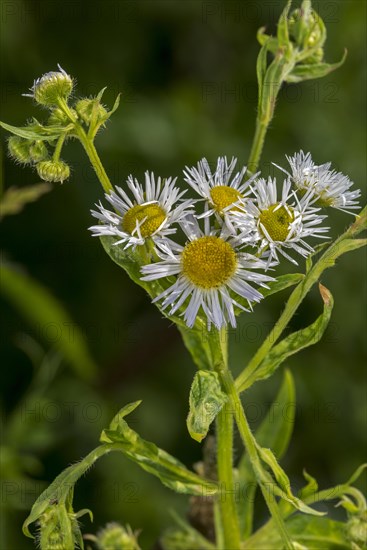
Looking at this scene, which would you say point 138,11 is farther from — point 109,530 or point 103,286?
point 109,530

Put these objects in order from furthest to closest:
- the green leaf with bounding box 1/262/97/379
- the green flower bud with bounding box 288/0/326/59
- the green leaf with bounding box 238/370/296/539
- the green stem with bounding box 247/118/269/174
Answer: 1. the green leaf with bounding box 1/262/97/379
2. the green leaf with bounding box 238/370/296/539
3. the green flower bud with bounding box 288/0/326/59
4. the green stem with bounding box 247/118/269/174

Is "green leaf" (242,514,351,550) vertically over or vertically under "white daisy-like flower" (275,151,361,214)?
under

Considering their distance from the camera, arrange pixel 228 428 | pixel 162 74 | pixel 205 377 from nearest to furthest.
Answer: pixel 205 377, pixel 228 428, pixel 162 74

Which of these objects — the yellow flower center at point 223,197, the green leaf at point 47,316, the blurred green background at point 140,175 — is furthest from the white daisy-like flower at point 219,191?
the blurred green background at point 140,175

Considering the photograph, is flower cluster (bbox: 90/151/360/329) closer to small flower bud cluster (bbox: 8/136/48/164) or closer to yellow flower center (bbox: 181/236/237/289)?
yellow flower center (bbox: 181/236/237/289)

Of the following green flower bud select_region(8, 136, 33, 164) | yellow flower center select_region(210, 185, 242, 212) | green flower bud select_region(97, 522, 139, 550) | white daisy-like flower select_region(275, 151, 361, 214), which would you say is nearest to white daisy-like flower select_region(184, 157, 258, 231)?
yellow flower center select_region(210, 185, 242, 212)

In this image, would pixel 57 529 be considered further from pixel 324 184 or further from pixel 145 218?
pixel 324 184

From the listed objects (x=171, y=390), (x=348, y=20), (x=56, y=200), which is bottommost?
(x=171, y=390)

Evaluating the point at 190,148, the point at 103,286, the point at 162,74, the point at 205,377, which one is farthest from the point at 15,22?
the point at 205,377

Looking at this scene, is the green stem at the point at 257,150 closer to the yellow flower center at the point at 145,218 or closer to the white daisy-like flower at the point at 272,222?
the white daisy-like flower at the point at 272,222
